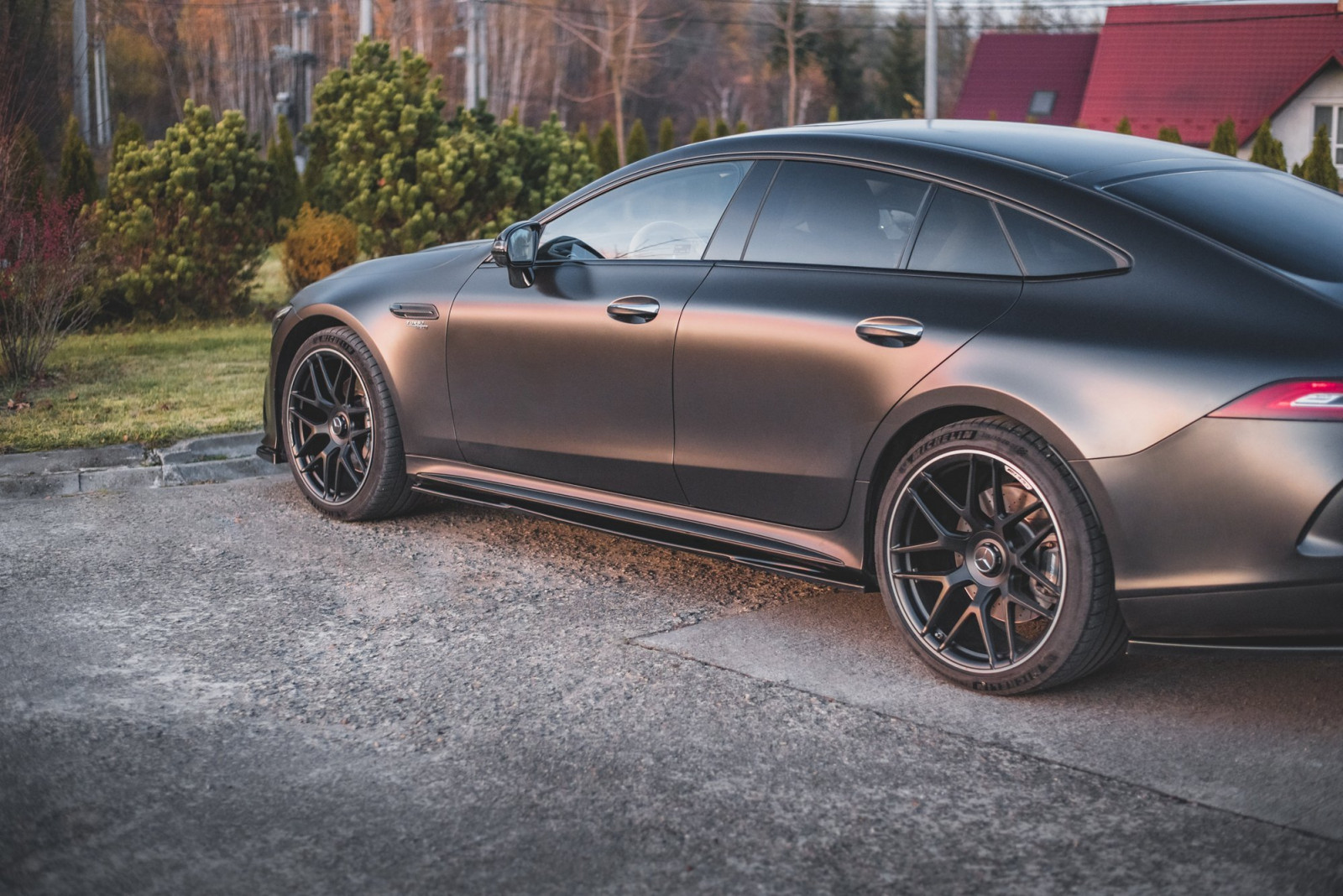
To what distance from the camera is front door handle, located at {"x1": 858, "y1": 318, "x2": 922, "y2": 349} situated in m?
4.06

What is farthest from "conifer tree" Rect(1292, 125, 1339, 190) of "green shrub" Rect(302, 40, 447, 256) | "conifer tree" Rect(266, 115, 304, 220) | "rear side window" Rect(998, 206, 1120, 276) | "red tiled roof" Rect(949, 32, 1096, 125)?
"red tiled roof" Rect(949, 32, 1096, 125)

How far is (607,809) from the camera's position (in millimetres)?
3256

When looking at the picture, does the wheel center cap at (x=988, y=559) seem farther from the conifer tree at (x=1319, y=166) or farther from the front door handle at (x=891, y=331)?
the conifer tree at (x=1319, y=166)

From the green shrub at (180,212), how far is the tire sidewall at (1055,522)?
998cm

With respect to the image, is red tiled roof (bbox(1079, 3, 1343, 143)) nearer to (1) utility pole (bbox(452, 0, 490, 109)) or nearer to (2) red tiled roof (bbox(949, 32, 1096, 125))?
(2) red tiled roof (bbox(949, 32, 1096, 125))

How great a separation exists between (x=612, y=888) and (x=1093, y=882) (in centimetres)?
101

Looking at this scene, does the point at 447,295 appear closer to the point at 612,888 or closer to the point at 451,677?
the point at 451,677

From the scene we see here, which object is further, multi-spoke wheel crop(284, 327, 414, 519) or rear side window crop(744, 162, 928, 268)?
multi-spoke wheel crop(284, 327, 414, 519)

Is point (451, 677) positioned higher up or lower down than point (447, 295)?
lower down

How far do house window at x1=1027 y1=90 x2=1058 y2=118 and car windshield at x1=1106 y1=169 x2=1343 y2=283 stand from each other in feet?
153

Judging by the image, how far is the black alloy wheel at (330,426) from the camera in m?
6.01

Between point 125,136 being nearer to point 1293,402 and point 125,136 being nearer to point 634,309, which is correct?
point 634,309

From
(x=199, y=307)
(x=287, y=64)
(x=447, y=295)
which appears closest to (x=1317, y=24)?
(x=199, y=307)

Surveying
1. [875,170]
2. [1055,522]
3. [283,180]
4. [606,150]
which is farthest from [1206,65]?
[1055,522]
